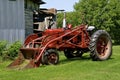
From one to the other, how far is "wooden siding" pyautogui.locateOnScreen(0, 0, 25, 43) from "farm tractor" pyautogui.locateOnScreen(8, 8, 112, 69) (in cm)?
902

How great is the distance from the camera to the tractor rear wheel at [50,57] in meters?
14.7

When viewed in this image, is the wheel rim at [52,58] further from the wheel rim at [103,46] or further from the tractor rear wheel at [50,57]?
the wheel rim at [103,46]

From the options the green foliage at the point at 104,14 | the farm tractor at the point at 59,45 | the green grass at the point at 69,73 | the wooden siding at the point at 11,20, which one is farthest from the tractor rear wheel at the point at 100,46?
the green foliage at the point at 104,14

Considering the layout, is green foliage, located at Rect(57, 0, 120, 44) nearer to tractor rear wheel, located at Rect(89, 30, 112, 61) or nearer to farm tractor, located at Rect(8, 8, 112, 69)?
tractor rear wheel, located at Rect(89, 30, 112, 61)

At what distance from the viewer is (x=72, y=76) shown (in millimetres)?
11922

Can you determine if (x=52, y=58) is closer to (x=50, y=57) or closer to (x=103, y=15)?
(x=50, y=57)

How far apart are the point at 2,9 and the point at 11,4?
0.94 metres

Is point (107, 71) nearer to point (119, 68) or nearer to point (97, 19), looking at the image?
point (119, 68)

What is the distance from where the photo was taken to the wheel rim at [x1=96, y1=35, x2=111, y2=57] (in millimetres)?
17453

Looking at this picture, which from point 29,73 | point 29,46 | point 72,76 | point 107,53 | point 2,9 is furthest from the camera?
point 2,9

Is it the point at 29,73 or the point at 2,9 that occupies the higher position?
the point at 2,9

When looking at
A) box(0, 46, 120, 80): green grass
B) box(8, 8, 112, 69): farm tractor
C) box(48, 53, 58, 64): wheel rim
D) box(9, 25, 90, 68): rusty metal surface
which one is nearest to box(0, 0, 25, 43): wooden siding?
box(8, 8, 112, 69): farm tractor

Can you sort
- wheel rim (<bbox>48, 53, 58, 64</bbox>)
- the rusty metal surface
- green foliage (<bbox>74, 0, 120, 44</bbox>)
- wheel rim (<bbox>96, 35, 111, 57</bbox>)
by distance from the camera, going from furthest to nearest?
green foliage (<bbox>74, 0, 120, 44</bbox>) < wheel rim (<bbox>96, 35, 111, 57</bbox>) < wheel rim (<bbox>48, 53, 58, 64</bbox>) < the rusty metal surface

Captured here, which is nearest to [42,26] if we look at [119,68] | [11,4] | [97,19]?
[11,4]
